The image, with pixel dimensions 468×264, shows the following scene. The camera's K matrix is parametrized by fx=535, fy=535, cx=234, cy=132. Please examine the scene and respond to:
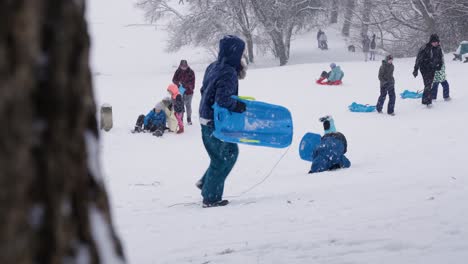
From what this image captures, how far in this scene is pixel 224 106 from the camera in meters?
4.89

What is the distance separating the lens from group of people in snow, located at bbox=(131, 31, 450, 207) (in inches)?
194

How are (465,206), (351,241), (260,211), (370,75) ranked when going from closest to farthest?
(351,241), (465,206), (260,211), (370,75)

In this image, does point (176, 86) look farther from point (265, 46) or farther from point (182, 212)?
point (265, 46)

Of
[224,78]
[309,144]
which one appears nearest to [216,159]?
[224,78]

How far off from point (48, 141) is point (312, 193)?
4509 mm

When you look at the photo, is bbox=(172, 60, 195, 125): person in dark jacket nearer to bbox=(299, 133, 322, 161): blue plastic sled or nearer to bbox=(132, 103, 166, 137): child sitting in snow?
bbox=(132, 103, 166, 137): child sitting in snow

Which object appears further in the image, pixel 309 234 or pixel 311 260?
pixel 309 234

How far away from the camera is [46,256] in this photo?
971 millimetres

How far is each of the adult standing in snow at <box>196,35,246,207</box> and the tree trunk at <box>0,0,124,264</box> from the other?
3785 millimetres

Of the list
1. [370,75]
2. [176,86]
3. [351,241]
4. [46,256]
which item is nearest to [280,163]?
[176,86]

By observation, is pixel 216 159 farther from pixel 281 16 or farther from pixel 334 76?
pixel 281 16

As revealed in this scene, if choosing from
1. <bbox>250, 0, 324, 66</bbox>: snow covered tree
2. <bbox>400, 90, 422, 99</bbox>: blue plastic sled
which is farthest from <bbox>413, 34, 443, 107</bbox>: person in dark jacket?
<bbox>250, 0, 324, 66</bbox>: snow covered tree

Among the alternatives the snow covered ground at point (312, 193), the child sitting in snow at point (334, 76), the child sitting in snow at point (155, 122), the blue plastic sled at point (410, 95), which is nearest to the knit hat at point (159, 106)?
the child sitting in snow at point (155, 122)

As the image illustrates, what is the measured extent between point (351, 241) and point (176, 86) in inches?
375
